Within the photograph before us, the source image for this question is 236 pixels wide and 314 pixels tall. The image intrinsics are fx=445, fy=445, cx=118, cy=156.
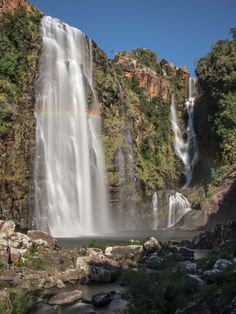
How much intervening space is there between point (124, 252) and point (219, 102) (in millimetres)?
29697

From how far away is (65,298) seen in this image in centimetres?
1302

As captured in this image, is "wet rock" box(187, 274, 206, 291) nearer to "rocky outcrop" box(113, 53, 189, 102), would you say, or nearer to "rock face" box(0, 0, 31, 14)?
"rock face" box(0, 0, 31, 14)

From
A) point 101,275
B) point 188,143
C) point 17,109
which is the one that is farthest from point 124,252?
point 188,143

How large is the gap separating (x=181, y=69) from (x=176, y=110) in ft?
22.8

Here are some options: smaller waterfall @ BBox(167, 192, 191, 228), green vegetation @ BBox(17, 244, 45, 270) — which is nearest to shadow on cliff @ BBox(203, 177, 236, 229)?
smaller waterfall @ BBox(167, 192, 191, 228)

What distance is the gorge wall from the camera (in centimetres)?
3462

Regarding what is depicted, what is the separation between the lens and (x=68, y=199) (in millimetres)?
36375

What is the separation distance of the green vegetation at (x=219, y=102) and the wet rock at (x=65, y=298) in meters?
31.9

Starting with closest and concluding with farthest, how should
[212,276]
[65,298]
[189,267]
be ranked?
[212,276] < [65,298] < [189,267]

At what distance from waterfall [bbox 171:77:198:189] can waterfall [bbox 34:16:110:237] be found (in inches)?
515

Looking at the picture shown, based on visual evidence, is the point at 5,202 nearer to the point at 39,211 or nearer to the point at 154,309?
the point at 39,211

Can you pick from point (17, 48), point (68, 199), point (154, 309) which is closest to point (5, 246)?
point (154, 309)

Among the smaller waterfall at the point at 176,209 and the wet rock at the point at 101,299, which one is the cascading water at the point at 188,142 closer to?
the smaller waterfall at the point at 176,209

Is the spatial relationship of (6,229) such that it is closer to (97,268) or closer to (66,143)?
(97,268)
